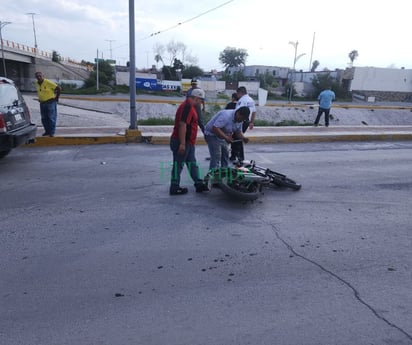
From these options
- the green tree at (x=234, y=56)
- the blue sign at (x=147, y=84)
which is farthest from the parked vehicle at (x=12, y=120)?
the green tree at (x=234, y=56)

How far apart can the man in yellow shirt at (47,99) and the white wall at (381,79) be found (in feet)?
230

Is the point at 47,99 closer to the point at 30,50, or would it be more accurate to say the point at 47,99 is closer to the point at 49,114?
the point at 49,114

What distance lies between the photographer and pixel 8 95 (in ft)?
25.7

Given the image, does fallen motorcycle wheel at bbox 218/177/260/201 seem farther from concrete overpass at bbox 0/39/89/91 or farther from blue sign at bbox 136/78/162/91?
concrete overpass at bbox 0/39/89/91

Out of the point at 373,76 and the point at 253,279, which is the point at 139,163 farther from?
the point at 373,76

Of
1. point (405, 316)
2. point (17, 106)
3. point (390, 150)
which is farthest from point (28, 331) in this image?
point (390, 150)

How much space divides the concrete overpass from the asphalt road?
5893 cm

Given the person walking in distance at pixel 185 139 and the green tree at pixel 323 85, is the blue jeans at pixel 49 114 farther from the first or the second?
the green tree at pixel 323 85

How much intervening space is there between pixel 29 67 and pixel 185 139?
68638 millimetres

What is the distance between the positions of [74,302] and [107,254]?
888 mm

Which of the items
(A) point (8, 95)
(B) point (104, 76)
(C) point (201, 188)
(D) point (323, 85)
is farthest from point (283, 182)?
(D) point (323, 85)

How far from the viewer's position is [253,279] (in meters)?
3.47

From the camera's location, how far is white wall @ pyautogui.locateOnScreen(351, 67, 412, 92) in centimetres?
7006

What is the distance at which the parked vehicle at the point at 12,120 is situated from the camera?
7328mm
